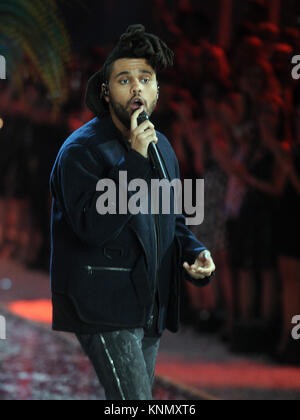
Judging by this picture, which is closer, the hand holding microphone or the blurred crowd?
the hand holding microphone

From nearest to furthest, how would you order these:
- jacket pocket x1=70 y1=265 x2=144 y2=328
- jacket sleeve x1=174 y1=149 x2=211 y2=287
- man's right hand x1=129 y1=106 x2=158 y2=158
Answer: man's right hand x1=129 y1=106 x2=158 y2=158 < jacket pocket x1=70 y1=265 x2=144 y2=328 < jacket sleeve x1=174 y1=149 x2=211 y2=287

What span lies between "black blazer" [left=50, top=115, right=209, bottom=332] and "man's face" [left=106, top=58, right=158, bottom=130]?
100 millimetres

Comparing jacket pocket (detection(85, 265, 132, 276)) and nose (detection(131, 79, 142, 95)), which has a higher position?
nose (detection(131, 79, 142, 95))

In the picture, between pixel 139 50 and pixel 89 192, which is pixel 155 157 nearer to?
pixel 89 192

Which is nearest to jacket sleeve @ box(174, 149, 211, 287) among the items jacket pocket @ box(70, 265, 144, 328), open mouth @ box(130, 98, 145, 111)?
jacket pocket @ box(70, 265, 144, 328)

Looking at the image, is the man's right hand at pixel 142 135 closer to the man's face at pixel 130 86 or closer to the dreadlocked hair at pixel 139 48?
the man's face at pixel 130 86

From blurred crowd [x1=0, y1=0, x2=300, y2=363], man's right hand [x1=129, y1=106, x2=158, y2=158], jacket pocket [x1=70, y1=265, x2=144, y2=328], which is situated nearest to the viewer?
man's right hand [x1=129, y1=106, x2=158, y2=158]

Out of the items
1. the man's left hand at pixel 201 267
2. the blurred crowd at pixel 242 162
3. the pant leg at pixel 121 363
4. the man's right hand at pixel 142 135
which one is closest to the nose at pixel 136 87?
the man's right hand at pixel 142 135

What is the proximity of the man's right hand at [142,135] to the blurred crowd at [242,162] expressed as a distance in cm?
387

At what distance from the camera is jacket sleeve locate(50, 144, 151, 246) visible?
271 centimetres

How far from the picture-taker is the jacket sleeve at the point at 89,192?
107 inches

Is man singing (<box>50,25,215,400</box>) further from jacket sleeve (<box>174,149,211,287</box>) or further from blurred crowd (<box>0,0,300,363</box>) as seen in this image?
blurred crowd (<box>0,0,300,363</box>)
